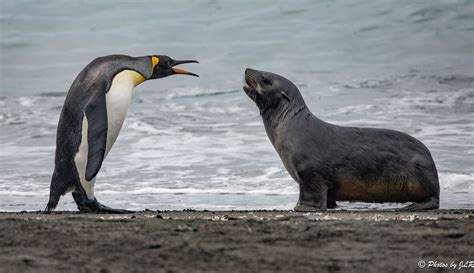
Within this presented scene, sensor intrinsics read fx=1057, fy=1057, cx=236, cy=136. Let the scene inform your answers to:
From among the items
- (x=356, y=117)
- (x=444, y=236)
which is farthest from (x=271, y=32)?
(x=444, y=236)

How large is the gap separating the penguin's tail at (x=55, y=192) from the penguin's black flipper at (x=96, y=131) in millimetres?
219

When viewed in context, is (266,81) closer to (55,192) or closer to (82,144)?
(82,144)

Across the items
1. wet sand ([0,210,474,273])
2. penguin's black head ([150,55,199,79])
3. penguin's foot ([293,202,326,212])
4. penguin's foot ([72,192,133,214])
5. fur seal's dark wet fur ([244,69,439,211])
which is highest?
penguin's black head ([150,55,199,79])

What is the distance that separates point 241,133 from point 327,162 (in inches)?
262

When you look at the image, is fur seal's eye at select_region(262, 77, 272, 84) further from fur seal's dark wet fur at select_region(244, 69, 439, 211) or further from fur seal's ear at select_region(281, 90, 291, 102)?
fur seal's dark wet fur at select_region(244, 69, 439, 211)

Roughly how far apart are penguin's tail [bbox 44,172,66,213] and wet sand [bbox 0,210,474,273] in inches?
66.5

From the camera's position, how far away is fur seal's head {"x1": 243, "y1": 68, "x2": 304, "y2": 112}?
7949mm

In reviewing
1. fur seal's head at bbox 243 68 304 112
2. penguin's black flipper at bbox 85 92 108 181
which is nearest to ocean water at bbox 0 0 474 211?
fur seal's head at bbox 243 68 304 112

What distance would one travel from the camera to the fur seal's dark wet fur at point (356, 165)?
7.49m

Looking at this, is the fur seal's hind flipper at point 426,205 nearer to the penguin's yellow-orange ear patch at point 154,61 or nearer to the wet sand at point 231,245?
the wet sand at point 231,245

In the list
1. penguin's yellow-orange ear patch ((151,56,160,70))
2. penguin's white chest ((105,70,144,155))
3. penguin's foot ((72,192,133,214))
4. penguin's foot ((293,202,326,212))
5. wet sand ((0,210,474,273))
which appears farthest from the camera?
penguin's yellow-orange ear patch ((151,56,160,70))

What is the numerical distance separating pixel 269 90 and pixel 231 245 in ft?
11.8

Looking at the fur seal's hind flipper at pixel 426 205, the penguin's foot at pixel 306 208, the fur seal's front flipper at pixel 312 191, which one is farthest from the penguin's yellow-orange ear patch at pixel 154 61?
the fur seal's hind flipper at pixel 426 205

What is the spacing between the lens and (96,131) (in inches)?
292
